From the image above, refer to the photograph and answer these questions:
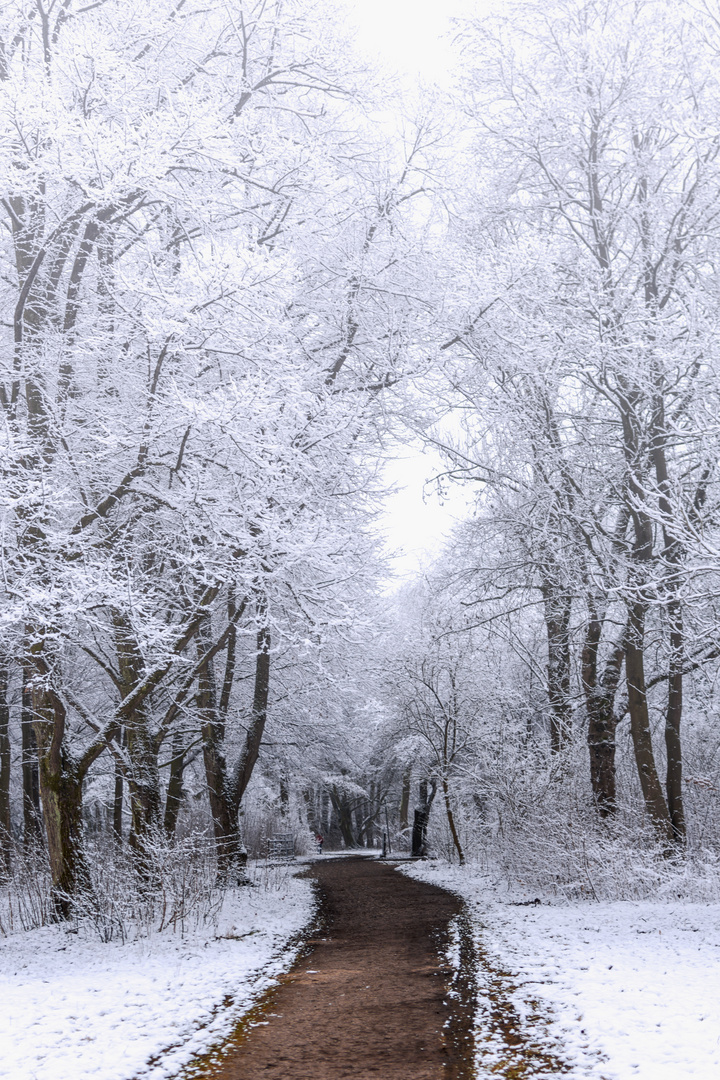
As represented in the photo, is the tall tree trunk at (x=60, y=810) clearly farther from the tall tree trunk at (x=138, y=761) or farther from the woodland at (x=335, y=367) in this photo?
the tall tree trunk at (x=138, y=761)

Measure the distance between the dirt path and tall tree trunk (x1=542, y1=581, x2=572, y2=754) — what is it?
4.78 meters

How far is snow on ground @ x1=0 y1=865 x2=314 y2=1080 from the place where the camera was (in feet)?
16.2

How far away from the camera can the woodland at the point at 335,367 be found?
340 inches

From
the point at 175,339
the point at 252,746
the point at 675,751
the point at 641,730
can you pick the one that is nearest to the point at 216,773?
the point at 252,746

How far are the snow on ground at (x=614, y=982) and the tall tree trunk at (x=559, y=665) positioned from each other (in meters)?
3.98

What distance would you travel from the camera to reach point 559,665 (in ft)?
46.4

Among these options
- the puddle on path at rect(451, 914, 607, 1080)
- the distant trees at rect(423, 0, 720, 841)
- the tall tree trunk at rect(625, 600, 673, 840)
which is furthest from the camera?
the tall tree trunk at rect(625, 600, 673, 840)

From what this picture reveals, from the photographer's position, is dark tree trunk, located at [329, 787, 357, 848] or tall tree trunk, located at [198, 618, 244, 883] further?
dark tree trunk, located at [329, 787, 357, 848]

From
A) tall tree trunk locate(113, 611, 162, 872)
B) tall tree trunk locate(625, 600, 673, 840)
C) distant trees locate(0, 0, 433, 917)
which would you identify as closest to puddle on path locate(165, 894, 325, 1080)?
distant trees locate(0, 0, 433, 917)

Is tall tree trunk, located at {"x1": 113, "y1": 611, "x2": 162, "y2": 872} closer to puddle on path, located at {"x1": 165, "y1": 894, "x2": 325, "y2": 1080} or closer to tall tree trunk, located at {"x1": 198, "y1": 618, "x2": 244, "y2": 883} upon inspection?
tall tree trunk, located at {"x1": 198, "y1": 618, "x2": 244, "y2": 883}

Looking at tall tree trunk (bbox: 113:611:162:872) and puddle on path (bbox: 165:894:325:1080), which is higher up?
tall tree trunk (bbox: 113:611:162:872)

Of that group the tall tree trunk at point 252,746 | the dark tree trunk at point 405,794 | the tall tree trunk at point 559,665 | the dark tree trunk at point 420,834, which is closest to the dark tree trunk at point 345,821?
the dark tree trunk at point 405,794

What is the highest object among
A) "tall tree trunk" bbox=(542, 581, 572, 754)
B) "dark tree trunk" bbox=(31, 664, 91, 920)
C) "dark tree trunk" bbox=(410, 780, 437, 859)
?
"tall tree trunk" bbox=(542, 581, 572, 754)

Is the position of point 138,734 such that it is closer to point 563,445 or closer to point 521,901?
point 521,901
